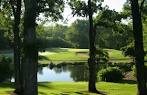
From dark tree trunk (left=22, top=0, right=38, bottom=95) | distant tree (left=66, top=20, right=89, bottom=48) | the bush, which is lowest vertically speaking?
the bush

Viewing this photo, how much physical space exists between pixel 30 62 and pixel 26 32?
3.37 ft

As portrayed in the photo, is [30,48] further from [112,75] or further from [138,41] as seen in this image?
[112,75]

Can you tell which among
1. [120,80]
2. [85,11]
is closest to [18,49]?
[85,11]

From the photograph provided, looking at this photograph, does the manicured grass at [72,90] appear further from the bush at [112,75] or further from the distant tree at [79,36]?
the distant tree at [79,36]

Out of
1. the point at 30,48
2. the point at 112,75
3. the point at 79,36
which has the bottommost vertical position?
the point at 112,75

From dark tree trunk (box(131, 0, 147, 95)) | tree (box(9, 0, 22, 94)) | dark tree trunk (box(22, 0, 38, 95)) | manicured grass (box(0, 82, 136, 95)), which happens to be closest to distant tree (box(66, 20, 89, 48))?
manicured grass (box(0, 82, 136, 95))

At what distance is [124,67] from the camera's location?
53656 mm

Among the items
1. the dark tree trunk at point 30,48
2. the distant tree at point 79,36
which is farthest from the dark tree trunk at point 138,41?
the distant tree at point 79,36

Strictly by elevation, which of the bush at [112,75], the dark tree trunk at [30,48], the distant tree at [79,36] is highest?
the distant tree at [79,36]

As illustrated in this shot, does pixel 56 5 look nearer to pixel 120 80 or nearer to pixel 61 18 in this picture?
pixel 61 18

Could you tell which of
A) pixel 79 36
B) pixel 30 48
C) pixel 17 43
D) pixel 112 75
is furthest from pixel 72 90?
pixel 79 36

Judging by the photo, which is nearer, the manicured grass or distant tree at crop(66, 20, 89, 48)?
the manicured grass

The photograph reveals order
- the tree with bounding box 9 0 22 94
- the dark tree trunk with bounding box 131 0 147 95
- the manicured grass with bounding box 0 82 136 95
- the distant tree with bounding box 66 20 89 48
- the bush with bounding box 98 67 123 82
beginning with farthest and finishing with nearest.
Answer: the distant tree with bounding box 66 20 89 48, the bush with bounding box 98 67 123 82, the manicured grass with bounding box 0 82 136 95, the tree with bounding box 9 0 22 94, the dark tree trunk with bounding box 131 0 147 95

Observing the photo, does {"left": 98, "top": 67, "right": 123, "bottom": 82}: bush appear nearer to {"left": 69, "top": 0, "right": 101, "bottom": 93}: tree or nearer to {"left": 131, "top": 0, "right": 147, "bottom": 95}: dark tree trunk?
{"left": 69, "top": 0, "right": 101, "bottom": 93}: tree
